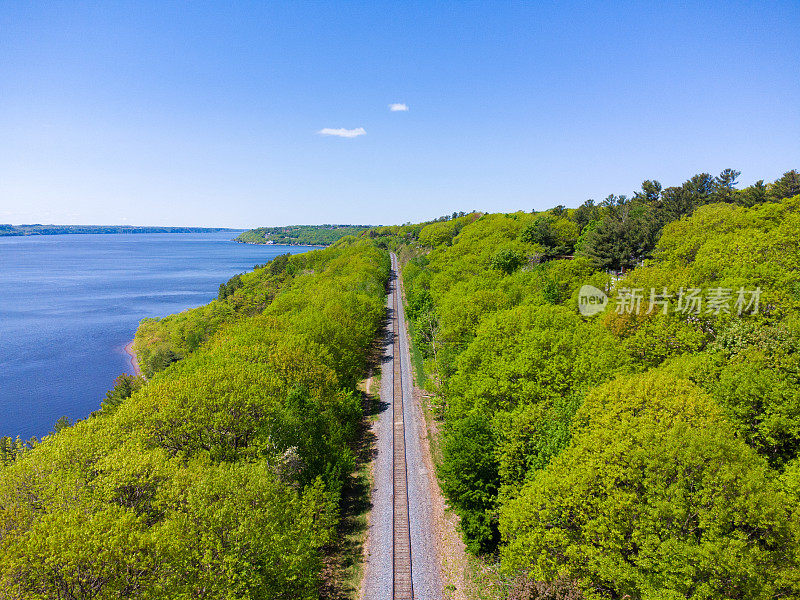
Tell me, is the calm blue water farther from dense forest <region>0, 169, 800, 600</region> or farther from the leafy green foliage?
the leafy green foliage

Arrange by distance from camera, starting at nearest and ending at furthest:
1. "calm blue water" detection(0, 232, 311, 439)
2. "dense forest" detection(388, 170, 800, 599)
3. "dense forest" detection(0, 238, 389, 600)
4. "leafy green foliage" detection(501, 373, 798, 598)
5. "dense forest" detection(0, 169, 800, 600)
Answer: "dense forest" detection(0, 238, 389, 600)
"leafy green foliage" detection(501, 373, 798, 598)
"dense forest" detection(0, 169, 800, 600)
"dense forest" detection(388, 170, 800, 599)
"calm blue water" detection(0, 232, 311, 439)

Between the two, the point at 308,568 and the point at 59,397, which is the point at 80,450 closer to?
the point at 308,568

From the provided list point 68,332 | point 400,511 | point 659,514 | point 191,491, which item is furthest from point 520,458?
point 68,332

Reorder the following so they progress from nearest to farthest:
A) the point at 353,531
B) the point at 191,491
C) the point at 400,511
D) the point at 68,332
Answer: the point at 191,491 → the point at 353,531 → the point at 400,511 → the point at 68,332

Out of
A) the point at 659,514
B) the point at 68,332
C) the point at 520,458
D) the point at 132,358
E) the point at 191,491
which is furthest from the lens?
the point at 68,332

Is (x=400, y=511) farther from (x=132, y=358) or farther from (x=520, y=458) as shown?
(x=132, y=358)

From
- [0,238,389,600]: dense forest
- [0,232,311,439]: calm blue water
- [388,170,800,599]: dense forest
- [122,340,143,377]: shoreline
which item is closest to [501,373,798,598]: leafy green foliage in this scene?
[388,170,800,599]: dense forest

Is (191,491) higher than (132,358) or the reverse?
higher

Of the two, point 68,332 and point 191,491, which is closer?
point 191,491

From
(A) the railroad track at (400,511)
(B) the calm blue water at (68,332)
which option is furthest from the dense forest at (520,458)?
(B) the calm blue water at (68,332)
